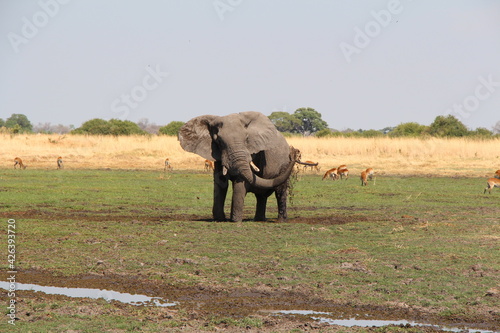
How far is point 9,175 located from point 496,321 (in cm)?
2532

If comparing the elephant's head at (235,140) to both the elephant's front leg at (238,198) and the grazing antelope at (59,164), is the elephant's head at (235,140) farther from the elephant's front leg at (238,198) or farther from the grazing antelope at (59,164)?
the grazing antelope at (59,164)

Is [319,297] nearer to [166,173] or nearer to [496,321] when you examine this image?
[496,321]

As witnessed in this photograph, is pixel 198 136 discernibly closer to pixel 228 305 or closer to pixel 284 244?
pixel 284 244

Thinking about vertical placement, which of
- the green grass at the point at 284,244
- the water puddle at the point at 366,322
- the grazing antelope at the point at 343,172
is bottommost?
the water puddle at the point at 366,322

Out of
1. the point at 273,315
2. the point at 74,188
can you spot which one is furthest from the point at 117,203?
the point at 273,315

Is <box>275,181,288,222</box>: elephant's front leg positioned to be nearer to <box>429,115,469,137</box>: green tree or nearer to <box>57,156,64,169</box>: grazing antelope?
<box>57,156,64,169</box>: grazing antelope

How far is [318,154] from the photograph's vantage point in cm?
4228

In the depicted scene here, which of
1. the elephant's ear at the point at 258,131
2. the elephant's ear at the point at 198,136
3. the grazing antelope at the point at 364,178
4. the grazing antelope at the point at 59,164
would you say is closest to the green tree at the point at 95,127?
the grazing antelope at the point at 59,164

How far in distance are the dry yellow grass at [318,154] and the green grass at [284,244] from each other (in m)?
14.0

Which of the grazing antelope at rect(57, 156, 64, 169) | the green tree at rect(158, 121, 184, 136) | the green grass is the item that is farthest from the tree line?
the green grass

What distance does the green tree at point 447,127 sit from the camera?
55.0 m

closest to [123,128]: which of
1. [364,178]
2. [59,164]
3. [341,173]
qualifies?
[59,164]

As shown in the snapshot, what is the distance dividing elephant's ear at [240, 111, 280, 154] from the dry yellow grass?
778 inches

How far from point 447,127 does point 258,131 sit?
141ft
